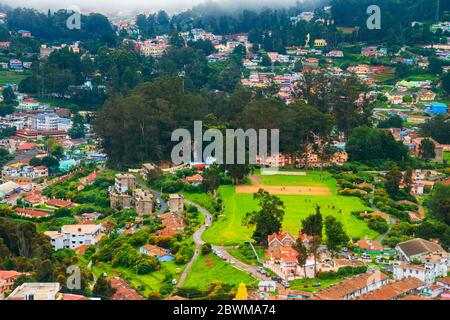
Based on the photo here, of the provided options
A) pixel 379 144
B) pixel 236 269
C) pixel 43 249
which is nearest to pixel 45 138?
pixel 379 144

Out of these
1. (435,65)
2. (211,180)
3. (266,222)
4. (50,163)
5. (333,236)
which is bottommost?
(50,163)

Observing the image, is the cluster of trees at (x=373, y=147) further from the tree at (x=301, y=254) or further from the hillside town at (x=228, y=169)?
the tree at (x=301, y=254)

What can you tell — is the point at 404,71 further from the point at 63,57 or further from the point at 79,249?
the point at 79,249

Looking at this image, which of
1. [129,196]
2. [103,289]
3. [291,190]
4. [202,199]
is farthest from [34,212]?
[103,289]

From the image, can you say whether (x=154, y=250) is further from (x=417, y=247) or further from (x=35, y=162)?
(x=35, y=162)

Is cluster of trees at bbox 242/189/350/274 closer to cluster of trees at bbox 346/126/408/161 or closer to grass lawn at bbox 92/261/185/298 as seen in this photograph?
grass lawn at bbox 92/261/185/298

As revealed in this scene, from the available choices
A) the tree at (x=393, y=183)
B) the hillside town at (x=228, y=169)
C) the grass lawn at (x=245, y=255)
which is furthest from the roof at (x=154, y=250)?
the tree at (x=393, y=183)
